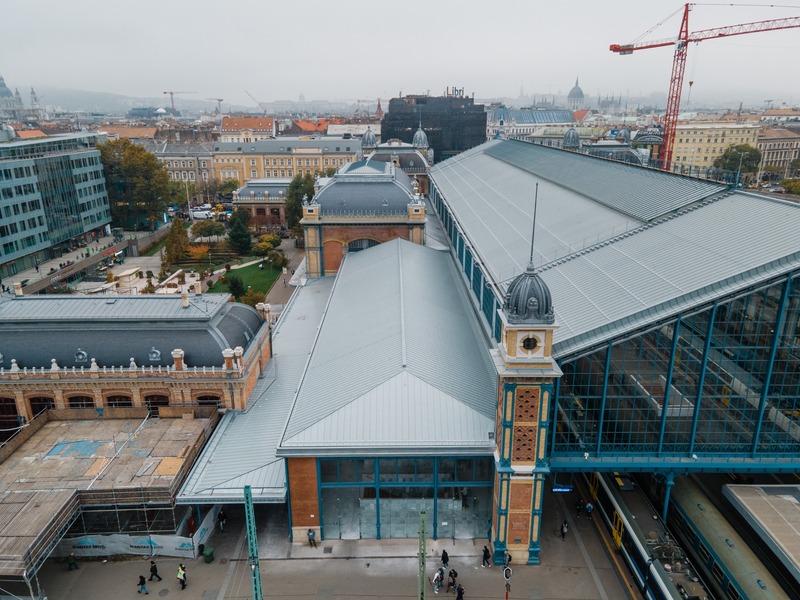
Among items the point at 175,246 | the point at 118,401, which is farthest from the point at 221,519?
the point at 175,246

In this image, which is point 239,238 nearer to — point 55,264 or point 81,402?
point 55,264

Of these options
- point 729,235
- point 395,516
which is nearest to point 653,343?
point 729,235

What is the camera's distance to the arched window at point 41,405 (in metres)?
38.5

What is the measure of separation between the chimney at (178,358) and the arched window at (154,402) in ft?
8.75

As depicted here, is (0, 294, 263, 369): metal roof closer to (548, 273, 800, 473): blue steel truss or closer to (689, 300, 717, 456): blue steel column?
(548, 273, 800, 473): blue steel truss

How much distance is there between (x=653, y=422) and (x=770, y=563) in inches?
302

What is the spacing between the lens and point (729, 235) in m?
32.0

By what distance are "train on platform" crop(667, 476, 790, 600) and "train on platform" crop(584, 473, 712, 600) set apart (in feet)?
3.88

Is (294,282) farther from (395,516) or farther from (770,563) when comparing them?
(770,563)

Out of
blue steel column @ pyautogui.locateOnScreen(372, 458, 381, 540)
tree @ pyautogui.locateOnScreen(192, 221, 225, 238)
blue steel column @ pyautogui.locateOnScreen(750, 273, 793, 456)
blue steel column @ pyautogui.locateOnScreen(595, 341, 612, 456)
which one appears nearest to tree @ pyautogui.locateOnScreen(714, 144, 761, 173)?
tree @ pyautogui.locateOnScreen(192, 221, 225, 238)

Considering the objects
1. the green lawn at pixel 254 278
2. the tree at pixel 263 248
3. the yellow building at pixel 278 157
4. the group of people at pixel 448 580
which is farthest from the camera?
the yellow building at pixel 278 157

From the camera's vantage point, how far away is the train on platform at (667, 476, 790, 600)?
2525 centimetres

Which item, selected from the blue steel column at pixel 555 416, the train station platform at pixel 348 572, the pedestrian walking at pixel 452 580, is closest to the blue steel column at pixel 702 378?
the blue steel column at pixel 555 416

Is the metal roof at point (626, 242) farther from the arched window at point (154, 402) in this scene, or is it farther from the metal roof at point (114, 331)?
the arched window at point (154, 402)
